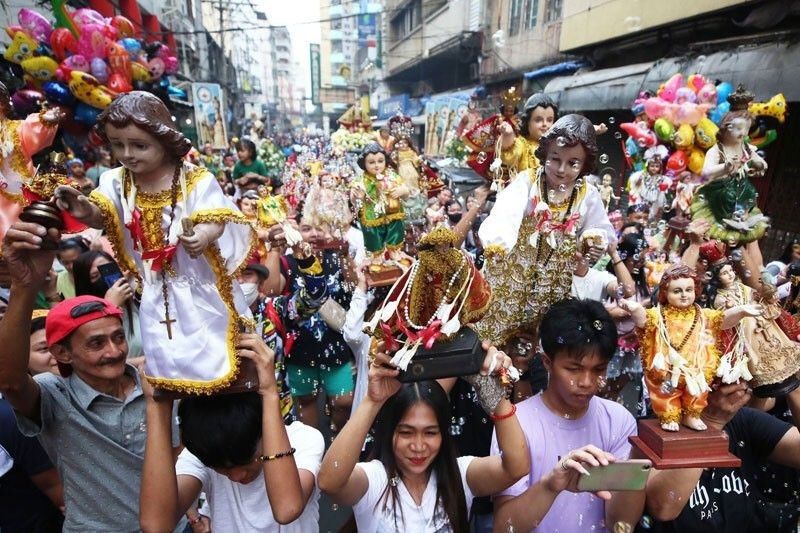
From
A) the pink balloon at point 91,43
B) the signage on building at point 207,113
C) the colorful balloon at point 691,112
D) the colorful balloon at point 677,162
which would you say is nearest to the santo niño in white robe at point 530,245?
the colorful balloon at point 677,162

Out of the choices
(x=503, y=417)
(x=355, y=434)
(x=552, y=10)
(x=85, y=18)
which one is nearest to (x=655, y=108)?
(x=503, y=417)

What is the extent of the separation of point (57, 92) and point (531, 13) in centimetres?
1275

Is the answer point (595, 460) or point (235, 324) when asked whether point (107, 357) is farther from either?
point (595, 460)

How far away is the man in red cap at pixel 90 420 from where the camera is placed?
181cm

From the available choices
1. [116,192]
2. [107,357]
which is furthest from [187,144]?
[107,357]

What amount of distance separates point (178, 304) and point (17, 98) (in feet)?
20.9

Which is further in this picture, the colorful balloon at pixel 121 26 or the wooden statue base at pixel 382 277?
the colorful balloon at pixel 121 26

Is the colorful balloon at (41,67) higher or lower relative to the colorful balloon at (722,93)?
higher

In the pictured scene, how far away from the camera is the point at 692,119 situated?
18.0 ft

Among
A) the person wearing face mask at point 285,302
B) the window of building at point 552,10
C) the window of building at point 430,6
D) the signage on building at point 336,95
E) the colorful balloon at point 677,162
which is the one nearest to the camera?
the person wearing face mask at point 285,302

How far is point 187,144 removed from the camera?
1.75m

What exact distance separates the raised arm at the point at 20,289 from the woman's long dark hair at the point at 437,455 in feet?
4.13

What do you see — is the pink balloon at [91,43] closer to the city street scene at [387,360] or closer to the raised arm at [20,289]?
the city street scene at [387,360]

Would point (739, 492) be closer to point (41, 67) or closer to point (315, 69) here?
point (41, 67)
